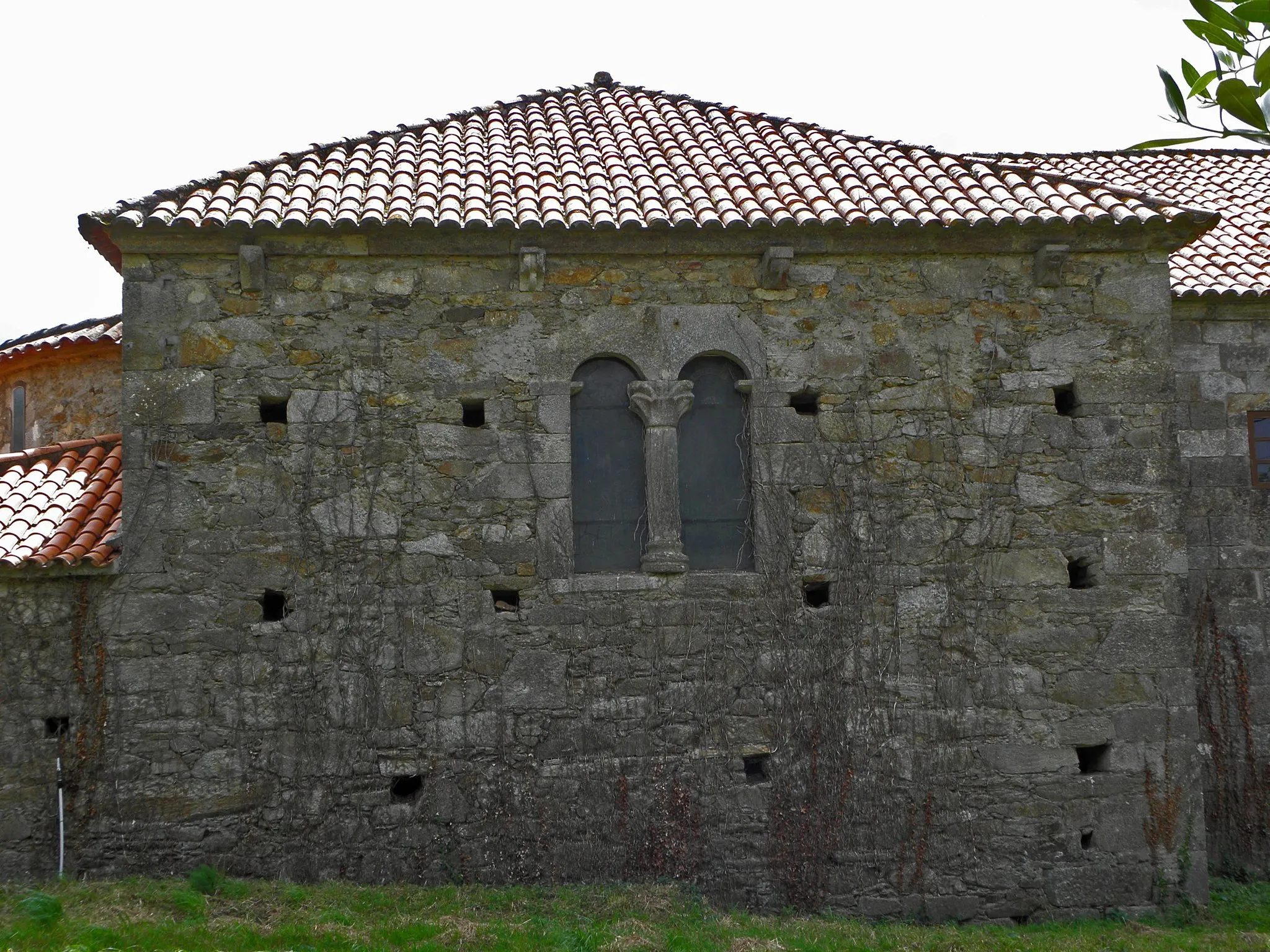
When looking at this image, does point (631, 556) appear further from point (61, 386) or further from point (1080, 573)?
point (61, 386)

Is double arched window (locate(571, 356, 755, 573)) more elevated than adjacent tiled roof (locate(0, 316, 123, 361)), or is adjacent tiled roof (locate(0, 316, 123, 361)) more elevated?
adjacent tiled roof (locate(0, 316, 123, 361))

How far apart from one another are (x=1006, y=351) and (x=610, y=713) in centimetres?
364

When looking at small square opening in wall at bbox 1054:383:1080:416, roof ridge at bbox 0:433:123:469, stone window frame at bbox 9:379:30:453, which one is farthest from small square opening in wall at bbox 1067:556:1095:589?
stone window frame at bbox 9:379:30:453

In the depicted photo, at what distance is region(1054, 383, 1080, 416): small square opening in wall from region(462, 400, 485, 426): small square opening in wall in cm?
391

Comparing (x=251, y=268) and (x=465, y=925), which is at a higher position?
(x=251, y=268)

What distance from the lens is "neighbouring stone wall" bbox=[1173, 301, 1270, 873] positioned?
7754mm

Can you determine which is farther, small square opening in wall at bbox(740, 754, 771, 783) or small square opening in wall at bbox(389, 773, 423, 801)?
small square opening in wall at bbox(740, 754, 771, 783)

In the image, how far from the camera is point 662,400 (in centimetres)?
691

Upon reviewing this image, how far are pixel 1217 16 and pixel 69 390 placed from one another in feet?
31.2

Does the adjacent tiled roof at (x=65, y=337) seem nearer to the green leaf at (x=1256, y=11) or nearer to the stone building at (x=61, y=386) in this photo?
the stone building at (x=61, y=386)

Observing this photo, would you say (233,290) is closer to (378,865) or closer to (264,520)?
(264,520)

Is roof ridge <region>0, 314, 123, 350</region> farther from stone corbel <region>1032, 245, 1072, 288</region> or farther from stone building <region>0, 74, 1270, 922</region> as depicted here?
stone corbel <region>1032, 245, 1072, 288</region>

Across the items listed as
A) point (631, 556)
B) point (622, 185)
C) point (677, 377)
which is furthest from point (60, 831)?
point (622, 185)

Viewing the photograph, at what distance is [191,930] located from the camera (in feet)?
16.8
